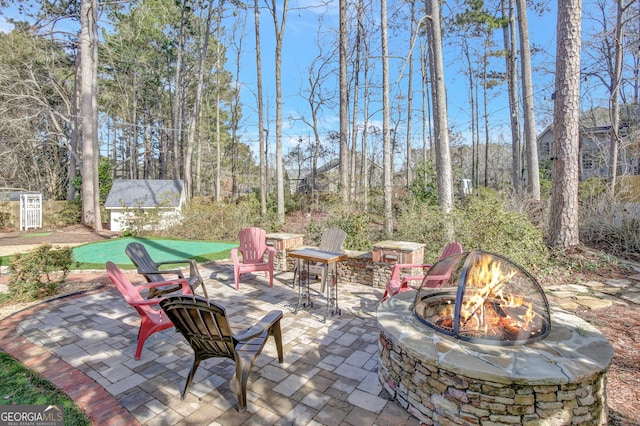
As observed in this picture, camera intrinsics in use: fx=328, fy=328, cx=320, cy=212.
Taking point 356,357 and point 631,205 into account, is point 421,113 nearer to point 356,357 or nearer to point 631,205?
point 631,205

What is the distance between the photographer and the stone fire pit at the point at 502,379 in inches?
72.2

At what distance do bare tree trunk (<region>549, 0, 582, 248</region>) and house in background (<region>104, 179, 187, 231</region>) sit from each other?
11021mm

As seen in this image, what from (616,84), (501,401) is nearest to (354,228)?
(501,401)

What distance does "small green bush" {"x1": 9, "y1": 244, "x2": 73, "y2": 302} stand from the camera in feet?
14.7

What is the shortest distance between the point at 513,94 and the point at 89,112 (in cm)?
1531

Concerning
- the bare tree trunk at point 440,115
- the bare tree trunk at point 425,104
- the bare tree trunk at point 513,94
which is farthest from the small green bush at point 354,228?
the bare tree trunk at point 425,104

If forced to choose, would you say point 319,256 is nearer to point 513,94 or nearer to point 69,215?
point 513,94

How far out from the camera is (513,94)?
1100 cm

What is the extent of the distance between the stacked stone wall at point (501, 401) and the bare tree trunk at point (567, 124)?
198 inches

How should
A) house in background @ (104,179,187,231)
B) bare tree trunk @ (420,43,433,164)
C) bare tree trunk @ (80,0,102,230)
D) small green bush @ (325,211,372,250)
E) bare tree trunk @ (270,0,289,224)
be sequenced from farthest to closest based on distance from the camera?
1. bare tree trunk @ (420,43,433,164)
2. bare tree trunk @ (80,0,102,230)
3. bare tree trunk @ (270,0,289,224)
4. house in background @ (104,179,187,231)
5. small green bush @ (325,211,372,250)

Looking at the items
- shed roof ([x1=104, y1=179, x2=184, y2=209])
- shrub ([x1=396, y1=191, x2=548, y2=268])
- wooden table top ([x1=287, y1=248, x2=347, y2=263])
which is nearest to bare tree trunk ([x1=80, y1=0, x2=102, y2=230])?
shed roof ([x1=104, y1=179, x2=184, y2=209])

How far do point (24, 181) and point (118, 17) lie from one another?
1241 centimetres

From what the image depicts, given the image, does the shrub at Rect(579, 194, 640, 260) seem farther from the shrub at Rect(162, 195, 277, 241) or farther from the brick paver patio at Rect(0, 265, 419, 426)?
the shrub at Rect(162, 195, 277, 241)

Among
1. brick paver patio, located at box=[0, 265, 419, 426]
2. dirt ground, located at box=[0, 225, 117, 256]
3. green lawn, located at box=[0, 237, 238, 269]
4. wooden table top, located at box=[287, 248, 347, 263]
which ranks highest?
wooden table top, located at box=[287, 248, 347, 263]
